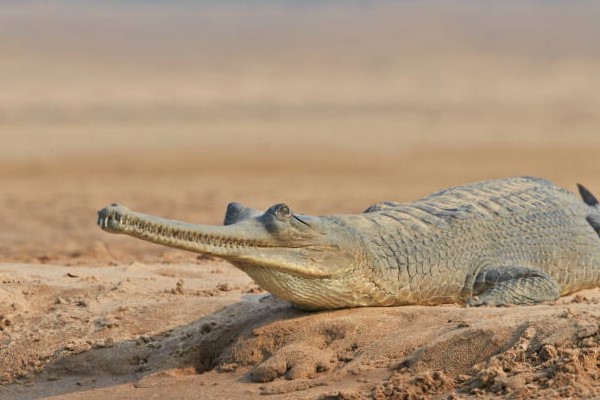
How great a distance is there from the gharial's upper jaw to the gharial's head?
6cm

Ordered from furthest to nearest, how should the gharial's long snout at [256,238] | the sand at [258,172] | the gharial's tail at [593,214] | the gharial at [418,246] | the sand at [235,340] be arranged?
the gharial's tail at [593,214] → the gharial at [418,246] → the sand at [258,172] → the gharial's long snout at [256,238] → the sand at [235,340]

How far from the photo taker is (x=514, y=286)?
655cm

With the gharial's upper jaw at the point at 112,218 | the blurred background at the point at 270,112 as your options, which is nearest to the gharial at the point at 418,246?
the gharial's upper jaw at the point at 112,218

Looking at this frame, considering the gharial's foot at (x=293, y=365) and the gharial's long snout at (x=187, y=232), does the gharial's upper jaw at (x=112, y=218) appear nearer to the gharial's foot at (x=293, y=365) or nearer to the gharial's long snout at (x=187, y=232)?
the gharial's long snout at (x=187, y=232)

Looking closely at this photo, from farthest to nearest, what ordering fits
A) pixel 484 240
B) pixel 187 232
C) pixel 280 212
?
pixel 484 240
pixel 280 212
pixel 187 232

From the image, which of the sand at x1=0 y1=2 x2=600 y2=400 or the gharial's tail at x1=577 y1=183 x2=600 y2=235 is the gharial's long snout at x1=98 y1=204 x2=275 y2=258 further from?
the gharial's tail at x1=577 y1=183 x2=600 y2=235

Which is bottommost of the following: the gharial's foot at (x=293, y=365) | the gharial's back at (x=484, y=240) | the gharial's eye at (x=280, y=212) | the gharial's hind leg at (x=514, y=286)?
the gharial's foot at (x=293, y=365)

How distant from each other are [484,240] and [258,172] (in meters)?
13.5

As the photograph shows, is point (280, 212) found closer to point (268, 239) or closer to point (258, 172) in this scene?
point (268, 239)

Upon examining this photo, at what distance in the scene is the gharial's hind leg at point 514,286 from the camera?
6.43 m

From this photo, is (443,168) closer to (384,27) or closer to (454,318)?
(454,318)

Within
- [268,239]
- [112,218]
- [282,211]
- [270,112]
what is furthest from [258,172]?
[112,218]

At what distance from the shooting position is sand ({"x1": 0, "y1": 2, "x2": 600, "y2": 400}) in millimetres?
5473

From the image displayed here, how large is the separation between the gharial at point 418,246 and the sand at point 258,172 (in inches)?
9.1
